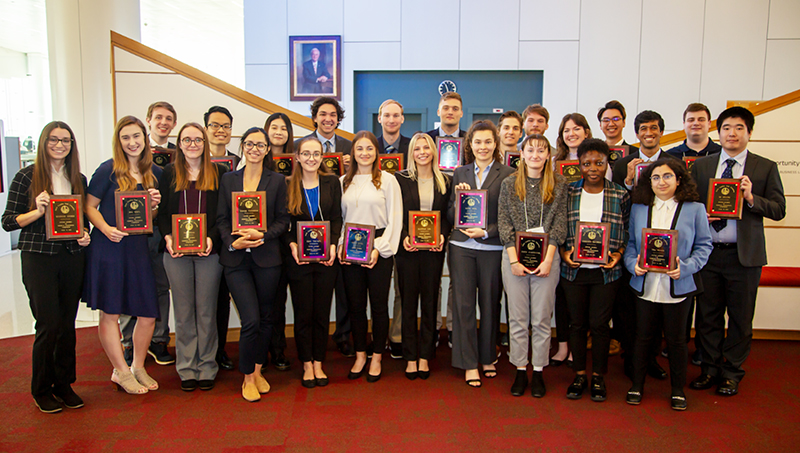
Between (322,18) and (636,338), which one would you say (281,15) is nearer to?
(322,18)

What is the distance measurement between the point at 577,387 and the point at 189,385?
262cm

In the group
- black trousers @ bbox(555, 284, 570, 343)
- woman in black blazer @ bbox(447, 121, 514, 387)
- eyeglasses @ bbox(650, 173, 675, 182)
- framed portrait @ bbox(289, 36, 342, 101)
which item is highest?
framed portrait @ bbox(289, 36, 342, 101)

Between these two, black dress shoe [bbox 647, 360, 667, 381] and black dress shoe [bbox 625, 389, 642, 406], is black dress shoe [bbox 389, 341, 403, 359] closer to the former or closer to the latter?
black dress shoe [bbox 625, 389, 642, 406]

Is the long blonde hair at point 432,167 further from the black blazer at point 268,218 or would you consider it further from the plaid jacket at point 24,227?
the plaid jacket at point 24,227

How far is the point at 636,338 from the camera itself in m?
2.92

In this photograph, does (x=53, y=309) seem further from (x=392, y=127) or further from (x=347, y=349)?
(x=392, y=127)

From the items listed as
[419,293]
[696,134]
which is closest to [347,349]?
[419,293]

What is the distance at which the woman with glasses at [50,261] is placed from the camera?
263 centimetres

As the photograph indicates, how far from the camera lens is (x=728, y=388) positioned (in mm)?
3076

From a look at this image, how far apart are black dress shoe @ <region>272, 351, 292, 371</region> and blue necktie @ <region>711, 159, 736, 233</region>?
3.27 metres

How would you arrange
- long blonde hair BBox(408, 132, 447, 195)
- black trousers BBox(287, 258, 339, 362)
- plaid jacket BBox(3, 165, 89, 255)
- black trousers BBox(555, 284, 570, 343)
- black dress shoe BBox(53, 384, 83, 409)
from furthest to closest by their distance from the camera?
1. black trousers BBox(555, 284, 570, 343)
2. long blonde hair BBox(408, 132, 447, 195)
3. black trousers BBox(287, 258, 339, 362)
4. black dress shoe BBox(53, 384, 83, 409)
5. plaid jacket BBox(3, 165, 89, 255)

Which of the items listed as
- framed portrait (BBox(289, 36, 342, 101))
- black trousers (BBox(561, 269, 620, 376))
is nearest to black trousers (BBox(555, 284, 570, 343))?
black trousers (BBox(561, 269, 620, 376))

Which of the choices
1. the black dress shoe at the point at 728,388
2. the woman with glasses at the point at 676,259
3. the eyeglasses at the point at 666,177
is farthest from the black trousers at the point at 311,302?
the black dress shoe at the point at 728,388

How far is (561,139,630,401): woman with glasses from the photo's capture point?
2.85m
